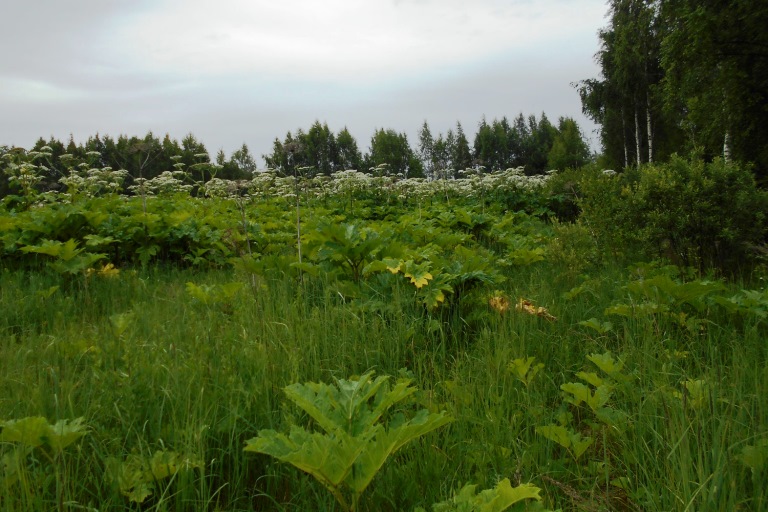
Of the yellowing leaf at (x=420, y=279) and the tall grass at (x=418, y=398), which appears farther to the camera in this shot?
the yellowing leaf at (x=420, y=279)

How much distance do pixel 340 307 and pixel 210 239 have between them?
3.46 meters

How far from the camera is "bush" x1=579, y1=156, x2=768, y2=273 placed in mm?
5152

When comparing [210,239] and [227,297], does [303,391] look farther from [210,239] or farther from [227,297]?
[210,239]

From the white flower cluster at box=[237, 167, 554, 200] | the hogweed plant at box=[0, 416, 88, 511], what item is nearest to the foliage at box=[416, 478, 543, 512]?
the hogweed plant at box=[0, 416, 88, 511]

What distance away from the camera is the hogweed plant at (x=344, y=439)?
1.49 meters

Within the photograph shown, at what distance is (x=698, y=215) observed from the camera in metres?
5.14

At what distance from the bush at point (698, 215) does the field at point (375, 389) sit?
478 mm

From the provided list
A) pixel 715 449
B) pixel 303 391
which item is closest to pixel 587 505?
pixel 715 449

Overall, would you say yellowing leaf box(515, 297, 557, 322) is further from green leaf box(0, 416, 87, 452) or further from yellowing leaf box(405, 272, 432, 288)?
green leaf box(0, 416, 87, 452)

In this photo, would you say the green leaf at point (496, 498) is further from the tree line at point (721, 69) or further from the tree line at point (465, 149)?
the tree line at point (465, 149)

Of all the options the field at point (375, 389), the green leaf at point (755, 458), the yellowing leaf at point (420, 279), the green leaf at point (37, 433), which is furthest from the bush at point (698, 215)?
the green leaf at point (37, 433)

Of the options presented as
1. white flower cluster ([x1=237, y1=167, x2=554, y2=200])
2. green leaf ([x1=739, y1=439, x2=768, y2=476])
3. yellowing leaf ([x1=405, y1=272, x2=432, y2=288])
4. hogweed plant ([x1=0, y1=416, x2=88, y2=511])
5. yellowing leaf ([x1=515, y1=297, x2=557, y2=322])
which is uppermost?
white flower cluster ([x1=237, y1=167, x2=554, y2=200])

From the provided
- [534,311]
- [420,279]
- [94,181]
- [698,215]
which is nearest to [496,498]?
[420,279]

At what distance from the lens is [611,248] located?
613cm
